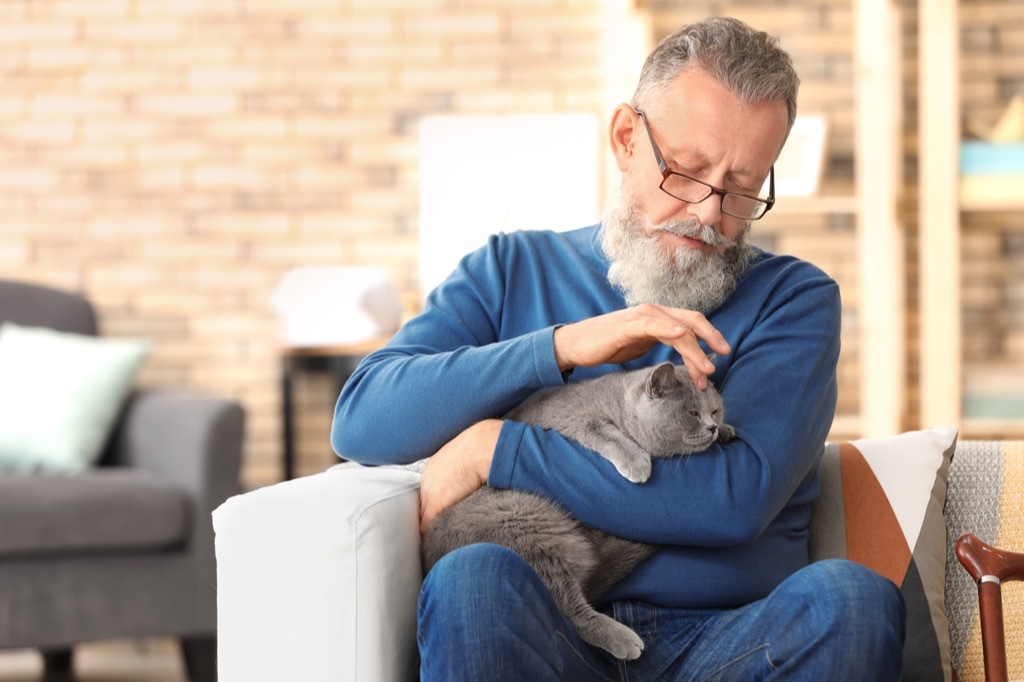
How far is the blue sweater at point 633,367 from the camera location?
4.79 feet

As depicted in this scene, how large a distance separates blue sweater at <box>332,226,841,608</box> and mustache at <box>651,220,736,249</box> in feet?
0.31

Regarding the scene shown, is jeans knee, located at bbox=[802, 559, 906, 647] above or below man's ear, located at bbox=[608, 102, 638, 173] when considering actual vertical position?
below

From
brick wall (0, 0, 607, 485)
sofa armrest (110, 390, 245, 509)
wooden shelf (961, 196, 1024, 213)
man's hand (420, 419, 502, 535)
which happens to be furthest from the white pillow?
wooden shelf (961, 196, 1024, 213)

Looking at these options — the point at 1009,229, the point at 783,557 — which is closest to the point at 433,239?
the point at 1009,229

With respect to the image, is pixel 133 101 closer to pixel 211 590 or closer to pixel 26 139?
pixel 26 139

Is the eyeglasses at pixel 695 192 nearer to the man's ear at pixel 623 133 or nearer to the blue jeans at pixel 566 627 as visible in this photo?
the man's ear at pixel 623 133

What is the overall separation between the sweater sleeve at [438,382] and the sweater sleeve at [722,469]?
0.23 feet

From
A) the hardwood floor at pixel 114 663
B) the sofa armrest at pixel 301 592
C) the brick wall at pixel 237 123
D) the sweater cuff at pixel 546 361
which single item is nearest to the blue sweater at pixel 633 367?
the sweater cuff at pixel 546 361

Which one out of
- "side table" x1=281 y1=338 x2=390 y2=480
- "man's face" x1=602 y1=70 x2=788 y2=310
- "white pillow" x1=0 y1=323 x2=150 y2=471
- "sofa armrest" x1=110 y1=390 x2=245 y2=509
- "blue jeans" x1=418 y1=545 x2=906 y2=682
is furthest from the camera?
"side table" x1=281 y1=338 x2=390 y2=480

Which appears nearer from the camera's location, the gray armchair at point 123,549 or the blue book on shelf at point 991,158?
the gray armchair at point 123,549

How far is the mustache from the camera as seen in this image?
5.40ft

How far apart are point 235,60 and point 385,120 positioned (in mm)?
564

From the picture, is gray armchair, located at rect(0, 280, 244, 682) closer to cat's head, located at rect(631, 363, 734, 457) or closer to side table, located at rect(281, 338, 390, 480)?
side table, located at rect(281, 338, 390, 480)

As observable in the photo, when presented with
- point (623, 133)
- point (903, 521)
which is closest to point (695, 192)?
point (623, 133)
